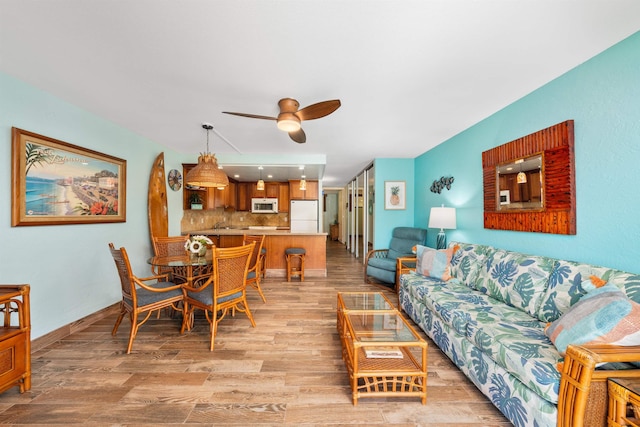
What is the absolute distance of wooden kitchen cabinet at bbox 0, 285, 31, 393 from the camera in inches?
60.6

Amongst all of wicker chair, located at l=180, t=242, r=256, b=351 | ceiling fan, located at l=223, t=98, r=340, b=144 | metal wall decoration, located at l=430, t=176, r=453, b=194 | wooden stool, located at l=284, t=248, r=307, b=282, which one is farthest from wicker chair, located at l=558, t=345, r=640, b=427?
wooden stool, located at l=284, t=248, r=307, b=282

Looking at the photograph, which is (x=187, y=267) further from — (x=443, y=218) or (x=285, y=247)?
(x=443, y=218)

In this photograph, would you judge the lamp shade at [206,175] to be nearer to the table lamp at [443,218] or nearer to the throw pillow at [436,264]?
the throw pillow at [436,264]

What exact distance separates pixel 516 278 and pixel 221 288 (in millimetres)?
2624

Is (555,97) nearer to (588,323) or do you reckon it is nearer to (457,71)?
(457,71)

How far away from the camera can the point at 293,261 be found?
15.9 feet

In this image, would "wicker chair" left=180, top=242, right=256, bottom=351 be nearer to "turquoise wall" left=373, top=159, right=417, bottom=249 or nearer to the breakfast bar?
the breakfast bar

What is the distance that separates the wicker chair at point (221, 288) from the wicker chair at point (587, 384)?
7.58 ft

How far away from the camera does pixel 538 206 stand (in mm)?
2223

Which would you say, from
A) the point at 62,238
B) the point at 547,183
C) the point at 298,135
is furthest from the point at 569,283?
the point at 62,238

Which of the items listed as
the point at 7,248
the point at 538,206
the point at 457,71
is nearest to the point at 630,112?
the point at 538,206

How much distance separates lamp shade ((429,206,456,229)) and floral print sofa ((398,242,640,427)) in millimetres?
639

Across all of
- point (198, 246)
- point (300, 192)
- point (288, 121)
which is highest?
point (288, 121)

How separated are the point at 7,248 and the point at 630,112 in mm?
4781
